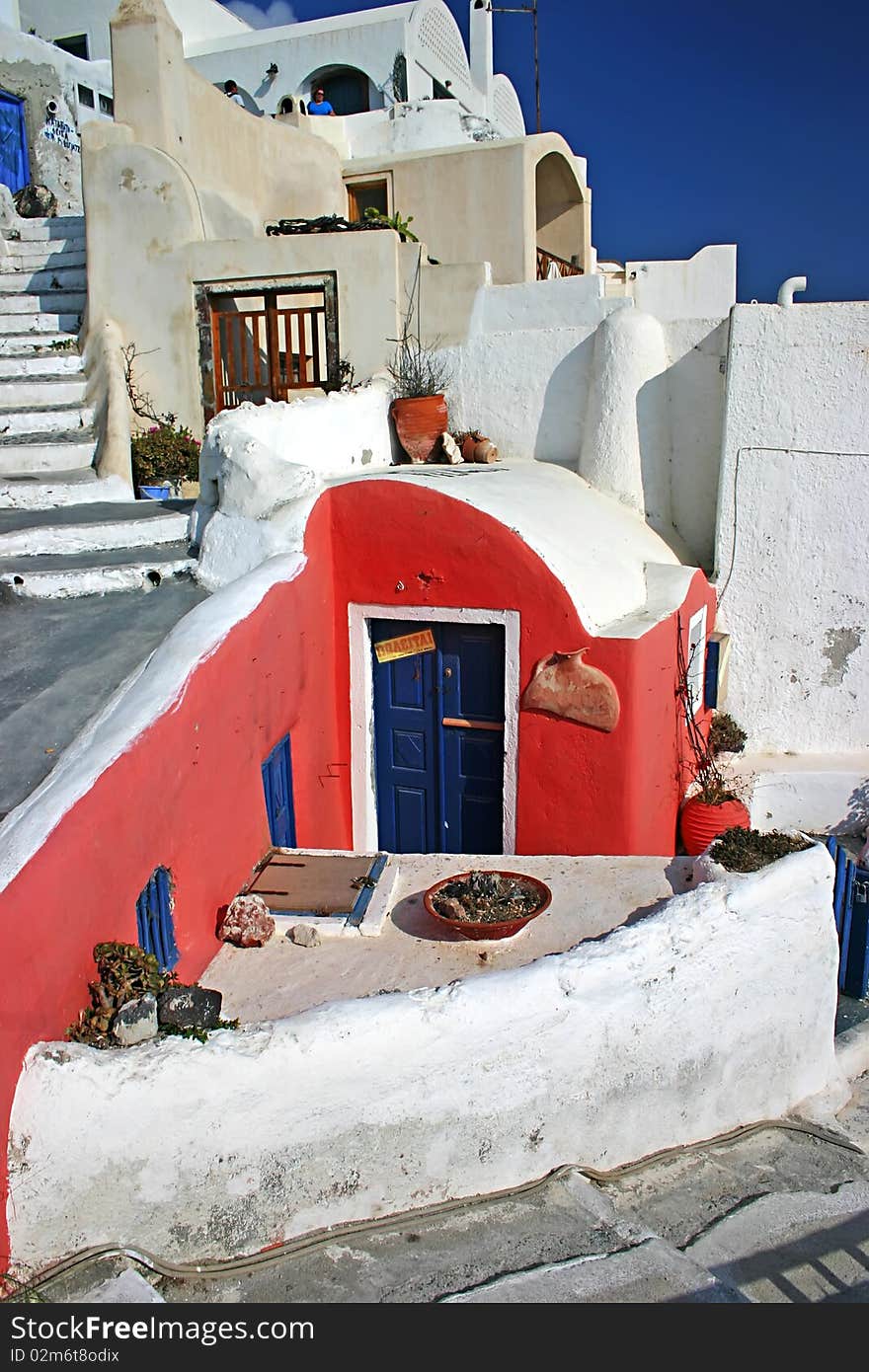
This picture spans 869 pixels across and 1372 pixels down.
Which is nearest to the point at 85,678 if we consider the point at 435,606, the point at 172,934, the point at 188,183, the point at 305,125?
the point at 172,934

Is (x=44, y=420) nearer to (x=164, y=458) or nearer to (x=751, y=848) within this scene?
(x=164, y=458)

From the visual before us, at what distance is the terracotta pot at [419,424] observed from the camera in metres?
10.8

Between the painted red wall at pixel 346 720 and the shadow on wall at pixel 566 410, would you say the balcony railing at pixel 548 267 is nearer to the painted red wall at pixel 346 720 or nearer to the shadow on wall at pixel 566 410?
the shadow on wall at pixel 566 410

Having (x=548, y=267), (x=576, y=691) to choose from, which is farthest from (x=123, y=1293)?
(x=548, y=267)

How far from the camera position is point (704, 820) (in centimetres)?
872

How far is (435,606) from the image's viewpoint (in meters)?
7.96

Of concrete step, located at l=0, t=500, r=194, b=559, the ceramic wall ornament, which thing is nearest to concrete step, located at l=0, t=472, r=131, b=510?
concrete step, located at l=0, t=500, r=194, b=559

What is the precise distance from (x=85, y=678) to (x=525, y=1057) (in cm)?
332

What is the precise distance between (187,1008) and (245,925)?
1.39 meters

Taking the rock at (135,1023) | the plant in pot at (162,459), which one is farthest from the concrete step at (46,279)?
the rock at (135,1023)

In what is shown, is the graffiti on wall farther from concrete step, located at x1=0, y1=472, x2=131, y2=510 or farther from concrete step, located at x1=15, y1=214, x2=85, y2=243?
concrete step, located at x1=0, y1=472, x2=131, y2=510

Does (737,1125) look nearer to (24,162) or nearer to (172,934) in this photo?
(172,934)

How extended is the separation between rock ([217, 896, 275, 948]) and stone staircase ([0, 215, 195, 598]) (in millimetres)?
2849

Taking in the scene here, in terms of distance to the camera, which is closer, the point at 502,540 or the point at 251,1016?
the point at 251,1016
